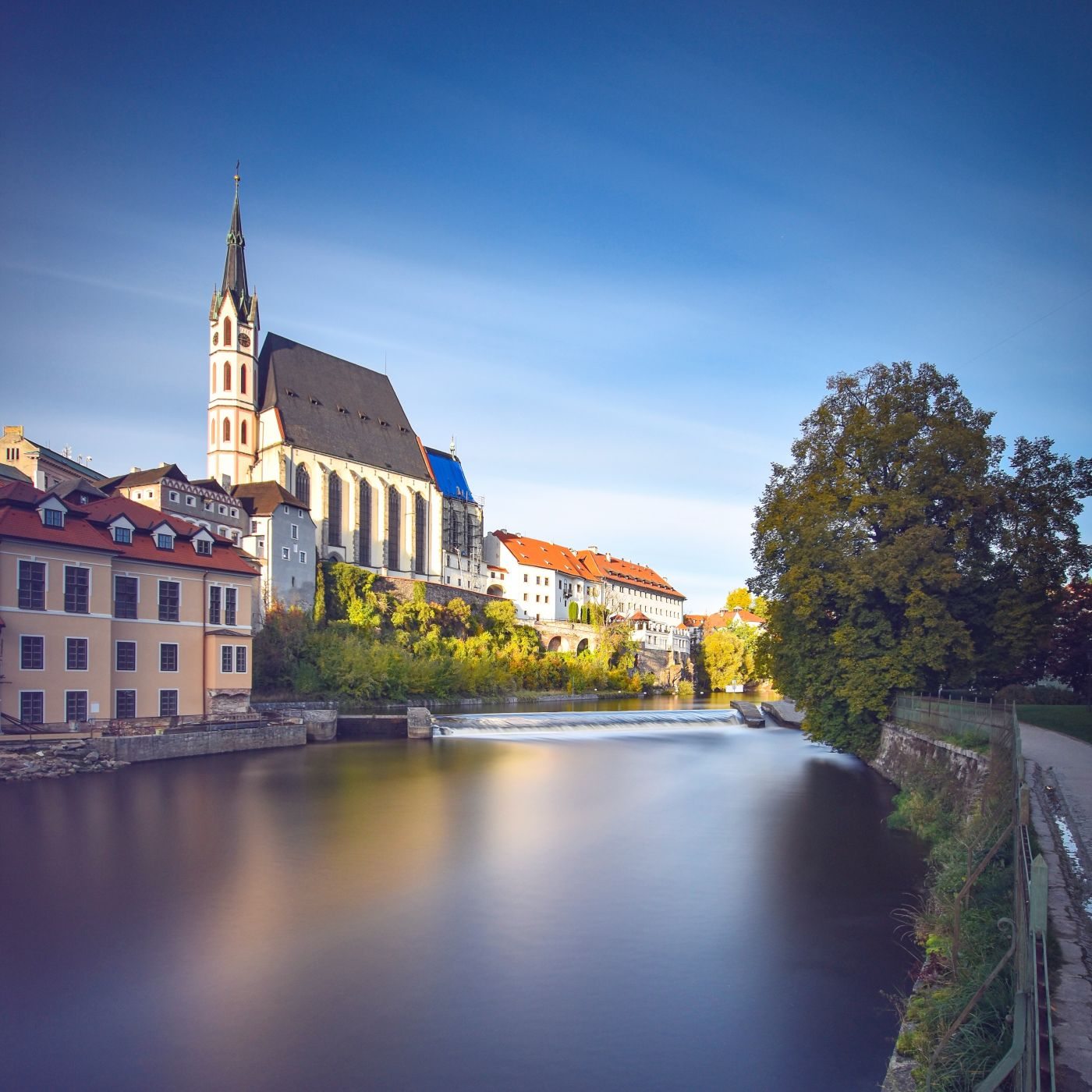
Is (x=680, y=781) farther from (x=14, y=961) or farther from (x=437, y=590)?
(x=437, y=590)

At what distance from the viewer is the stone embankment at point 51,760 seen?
24.7 meters

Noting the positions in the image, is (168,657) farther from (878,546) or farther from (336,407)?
(336,407)

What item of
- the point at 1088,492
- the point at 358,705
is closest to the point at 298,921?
the point at 1088,492

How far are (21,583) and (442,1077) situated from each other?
24226mm

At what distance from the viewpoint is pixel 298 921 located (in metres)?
13.1

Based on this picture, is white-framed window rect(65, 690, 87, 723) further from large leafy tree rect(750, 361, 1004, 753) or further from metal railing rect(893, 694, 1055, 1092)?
metal railing rect(893, 694, 1055, 1092)

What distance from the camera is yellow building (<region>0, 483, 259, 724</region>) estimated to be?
2725cm

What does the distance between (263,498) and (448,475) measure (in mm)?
30596

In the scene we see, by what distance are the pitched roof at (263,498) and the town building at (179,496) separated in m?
2.03

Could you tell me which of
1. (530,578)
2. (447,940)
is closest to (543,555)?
(530,578)

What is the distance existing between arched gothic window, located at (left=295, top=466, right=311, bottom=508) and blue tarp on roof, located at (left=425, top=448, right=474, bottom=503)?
52.5 feet

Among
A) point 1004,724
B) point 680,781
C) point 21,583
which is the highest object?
point 21,583

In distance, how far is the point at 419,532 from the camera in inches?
2963

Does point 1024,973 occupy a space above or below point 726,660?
above
